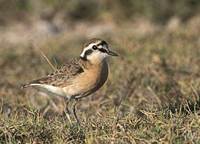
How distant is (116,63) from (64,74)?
3260 millimetres

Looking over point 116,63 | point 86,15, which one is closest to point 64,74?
point 116,63

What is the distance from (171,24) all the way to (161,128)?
33.8 feet

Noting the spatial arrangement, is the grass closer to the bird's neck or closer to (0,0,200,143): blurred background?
(0,0,200,143): blurred background

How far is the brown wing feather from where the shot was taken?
24.5 feet

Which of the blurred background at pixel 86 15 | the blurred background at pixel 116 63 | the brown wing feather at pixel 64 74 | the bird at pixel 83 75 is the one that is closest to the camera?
the blurred background at pixel 116 63

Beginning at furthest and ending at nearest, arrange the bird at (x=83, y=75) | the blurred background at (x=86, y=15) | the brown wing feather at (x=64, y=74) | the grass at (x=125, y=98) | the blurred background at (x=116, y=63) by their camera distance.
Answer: the blurred background at (x=86, y=15), the brown wing feather at (x=64, y=74), the bird at (x=83, y=75), the blurred background at (x=116, y=63), the grass at (x=125, y=98)

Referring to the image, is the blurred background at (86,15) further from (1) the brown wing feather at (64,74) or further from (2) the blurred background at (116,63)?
(1) the brown wing feather at (64,74)

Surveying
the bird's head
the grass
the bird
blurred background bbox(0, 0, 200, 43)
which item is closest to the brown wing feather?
the bird

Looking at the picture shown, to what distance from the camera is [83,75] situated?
736cm

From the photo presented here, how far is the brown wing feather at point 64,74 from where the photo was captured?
7.48 m

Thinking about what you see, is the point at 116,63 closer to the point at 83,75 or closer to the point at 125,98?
the point at 125,98

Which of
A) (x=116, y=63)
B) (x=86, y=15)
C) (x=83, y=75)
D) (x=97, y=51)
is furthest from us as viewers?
(x=86, y=15)

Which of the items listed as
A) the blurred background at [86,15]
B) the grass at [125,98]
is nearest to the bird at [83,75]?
the grass at [125,98]

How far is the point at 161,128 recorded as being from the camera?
5.94 metres
